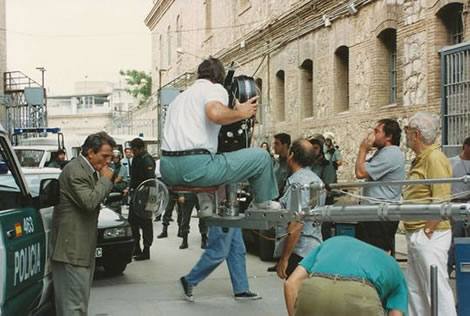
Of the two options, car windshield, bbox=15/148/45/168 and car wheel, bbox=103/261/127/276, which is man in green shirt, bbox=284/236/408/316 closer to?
car wheel, bbox=103/261/127/276

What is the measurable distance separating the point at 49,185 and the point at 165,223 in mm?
9402

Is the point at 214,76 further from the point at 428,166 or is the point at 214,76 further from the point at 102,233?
the point at 102,233

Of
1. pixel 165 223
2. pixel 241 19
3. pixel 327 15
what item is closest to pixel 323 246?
pixel 165 223

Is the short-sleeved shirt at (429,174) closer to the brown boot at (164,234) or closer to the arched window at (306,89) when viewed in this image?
the brown boot at (164,234)

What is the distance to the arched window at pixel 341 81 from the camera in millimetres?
17984

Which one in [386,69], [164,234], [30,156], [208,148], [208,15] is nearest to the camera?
[208,148]

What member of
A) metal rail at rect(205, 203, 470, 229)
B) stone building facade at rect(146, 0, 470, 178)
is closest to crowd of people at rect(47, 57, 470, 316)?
metal rail at rect(205, 203, 470, 229)

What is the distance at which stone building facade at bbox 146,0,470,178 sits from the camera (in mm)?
13656

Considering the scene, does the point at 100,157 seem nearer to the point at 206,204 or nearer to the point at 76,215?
the point at 76,215

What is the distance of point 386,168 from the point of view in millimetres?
6719

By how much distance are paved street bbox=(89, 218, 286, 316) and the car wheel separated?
0.32 ft

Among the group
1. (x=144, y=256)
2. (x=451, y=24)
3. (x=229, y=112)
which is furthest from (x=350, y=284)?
(x=451, y=24)

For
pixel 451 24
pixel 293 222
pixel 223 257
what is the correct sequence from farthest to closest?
pixel 451 24
pixel 223 257
pixel 293 222

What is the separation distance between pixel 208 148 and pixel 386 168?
261cm
